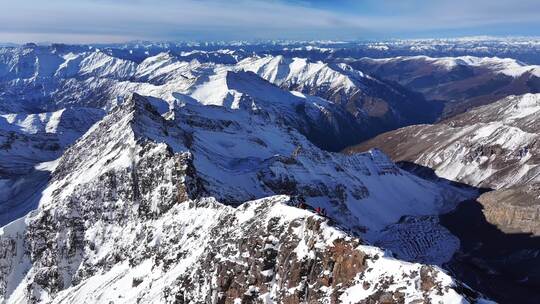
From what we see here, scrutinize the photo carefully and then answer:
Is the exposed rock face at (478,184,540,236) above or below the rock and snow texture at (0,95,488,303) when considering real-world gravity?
below

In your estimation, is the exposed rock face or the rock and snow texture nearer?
the rock and snow texture

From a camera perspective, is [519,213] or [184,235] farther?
[519,213]

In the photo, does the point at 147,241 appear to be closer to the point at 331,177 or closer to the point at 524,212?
the point at 331,177

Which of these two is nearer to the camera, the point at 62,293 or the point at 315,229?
the point at 315,229

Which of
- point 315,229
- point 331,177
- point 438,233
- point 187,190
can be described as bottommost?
point 438,233

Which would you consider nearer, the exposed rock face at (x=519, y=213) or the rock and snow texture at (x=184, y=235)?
the rock and snow texture at (x=184, y=235)

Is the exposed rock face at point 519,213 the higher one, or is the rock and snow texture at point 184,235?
the rock and snow texture at point 184,235

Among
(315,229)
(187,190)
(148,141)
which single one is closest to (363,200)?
(148,141)

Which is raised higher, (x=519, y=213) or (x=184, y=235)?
(x=184, y=235)
